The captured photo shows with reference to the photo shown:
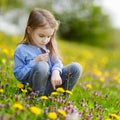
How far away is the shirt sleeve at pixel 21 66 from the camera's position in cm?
504

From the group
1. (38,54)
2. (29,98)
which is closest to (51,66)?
(38,54)

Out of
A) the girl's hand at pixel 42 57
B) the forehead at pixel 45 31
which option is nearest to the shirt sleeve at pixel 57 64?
the girl's hand at pixel 42 57

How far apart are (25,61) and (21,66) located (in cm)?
11

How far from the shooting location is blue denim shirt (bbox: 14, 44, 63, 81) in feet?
16.6

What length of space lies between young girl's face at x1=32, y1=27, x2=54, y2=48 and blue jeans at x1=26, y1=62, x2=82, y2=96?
1.11 feet

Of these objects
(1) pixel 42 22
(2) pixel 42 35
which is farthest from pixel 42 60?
(1) pixel 42 22

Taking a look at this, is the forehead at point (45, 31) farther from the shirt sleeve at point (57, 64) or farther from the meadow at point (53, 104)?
the meadow at point (53, 104)

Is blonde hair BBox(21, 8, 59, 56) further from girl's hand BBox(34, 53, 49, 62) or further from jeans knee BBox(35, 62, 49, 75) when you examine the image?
jeans knee BBox(35, 62, 49, 75)

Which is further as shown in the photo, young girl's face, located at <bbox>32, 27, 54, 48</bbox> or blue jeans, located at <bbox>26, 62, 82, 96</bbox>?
young girl's face, located at <bbox>32, 27, 54, 48</bbox>

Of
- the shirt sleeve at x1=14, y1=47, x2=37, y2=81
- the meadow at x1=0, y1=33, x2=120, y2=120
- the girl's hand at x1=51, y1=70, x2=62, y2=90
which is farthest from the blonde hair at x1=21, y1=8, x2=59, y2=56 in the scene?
the meadow at x1=0, y1=33, x2=120, y2=120

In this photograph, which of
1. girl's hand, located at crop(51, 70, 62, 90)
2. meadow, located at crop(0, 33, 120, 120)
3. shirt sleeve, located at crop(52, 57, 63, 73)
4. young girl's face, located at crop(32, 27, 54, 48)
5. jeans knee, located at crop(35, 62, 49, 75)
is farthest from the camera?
shirt sleeve, located at crop(52, 57, 63, 73)

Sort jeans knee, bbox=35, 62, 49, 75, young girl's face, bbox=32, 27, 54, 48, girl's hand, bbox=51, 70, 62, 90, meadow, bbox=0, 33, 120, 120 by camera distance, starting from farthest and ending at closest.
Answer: young girl's face, bbox=32, 27, 54, 48, girl's hand, bbox=51, 70, 62, 90, jeans knee, bbox=35, 62, 49, 75, meadow, bbox=0, 33, 120, 120

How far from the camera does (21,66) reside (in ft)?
16.7

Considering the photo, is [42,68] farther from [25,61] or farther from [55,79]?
[25,61]
